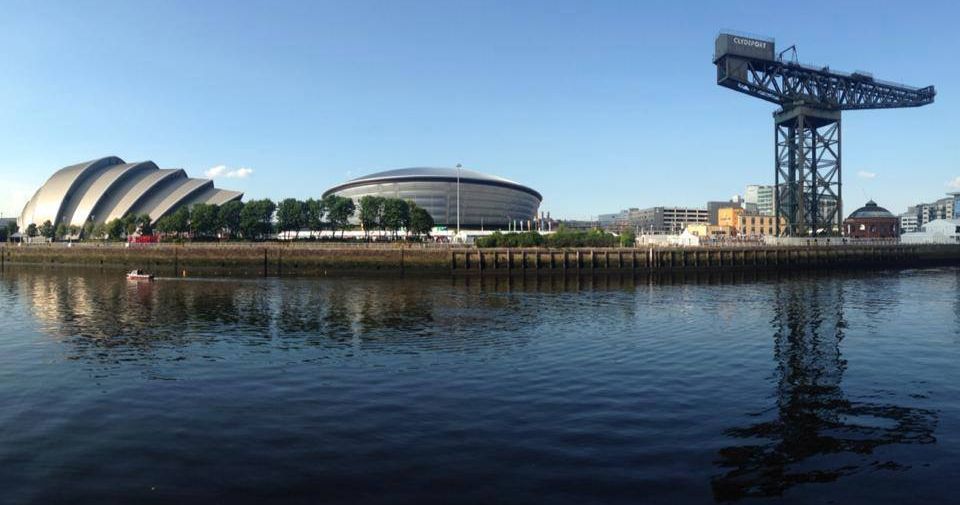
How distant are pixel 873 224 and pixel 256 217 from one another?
17186cm

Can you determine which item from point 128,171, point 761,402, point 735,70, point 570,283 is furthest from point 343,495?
point 128,171

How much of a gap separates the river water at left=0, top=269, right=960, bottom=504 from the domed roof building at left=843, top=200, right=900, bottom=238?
534 feet

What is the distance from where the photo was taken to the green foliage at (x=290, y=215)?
440 feet

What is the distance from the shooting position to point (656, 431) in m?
17.1

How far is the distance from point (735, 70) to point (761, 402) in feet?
291

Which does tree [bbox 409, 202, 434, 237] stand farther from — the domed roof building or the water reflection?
the domed roof building

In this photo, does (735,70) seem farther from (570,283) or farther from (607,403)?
(607,403)

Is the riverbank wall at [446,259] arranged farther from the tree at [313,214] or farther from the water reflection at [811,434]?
the water reflection at [811,434]

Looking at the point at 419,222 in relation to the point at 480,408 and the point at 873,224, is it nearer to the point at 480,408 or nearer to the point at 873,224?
the point at 480,408

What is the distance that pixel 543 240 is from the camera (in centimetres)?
10238

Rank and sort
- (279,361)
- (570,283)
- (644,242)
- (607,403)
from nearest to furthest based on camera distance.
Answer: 1. (607,403)
2. (279,361)
3. (570,283)
4. (644,242)

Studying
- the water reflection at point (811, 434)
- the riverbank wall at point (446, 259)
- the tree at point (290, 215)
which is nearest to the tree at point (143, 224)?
the tree at point (290, 215)

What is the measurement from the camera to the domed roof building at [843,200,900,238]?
180 metres

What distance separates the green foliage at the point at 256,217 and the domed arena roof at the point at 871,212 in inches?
6633
